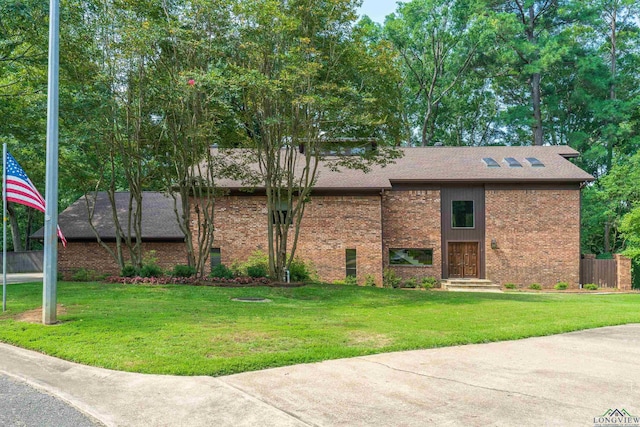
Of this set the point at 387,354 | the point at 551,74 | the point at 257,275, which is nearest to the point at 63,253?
the point at 257,275

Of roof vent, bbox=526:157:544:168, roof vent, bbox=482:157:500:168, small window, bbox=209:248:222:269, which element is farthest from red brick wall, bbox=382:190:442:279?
small window, bbox=209:248:222:269

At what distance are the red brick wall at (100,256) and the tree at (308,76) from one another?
8.46m

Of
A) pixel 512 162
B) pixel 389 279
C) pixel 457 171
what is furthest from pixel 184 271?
pixel 512 162

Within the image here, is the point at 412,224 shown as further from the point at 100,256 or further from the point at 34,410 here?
the point at 34,410

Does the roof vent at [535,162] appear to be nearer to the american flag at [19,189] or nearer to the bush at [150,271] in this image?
the bush at [150,271]

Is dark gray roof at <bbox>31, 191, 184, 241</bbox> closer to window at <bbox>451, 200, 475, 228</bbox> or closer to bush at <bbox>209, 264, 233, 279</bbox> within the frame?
bush at <bbox>209, 264, 233, 279</bbox>

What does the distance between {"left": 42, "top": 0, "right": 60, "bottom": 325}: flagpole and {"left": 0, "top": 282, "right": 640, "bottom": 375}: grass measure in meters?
0.47

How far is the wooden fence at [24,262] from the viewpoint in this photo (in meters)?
30.2

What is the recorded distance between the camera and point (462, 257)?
22.7m

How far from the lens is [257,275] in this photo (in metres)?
16.5

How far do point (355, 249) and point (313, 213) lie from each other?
2473 millimetres

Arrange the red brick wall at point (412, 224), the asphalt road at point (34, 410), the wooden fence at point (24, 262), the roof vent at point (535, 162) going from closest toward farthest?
the asphalt road at point (34, 410) → the red brick wall at point (412, 224) → the roof vent at point (535, 162) → the wooden fence at point (24, 262)

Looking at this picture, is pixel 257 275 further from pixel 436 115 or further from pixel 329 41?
pixel 436 115

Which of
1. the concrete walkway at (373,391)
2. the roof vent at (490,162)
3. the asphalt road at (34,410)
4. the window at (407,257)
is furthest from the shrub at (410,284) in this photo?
the asphalt road at (34,410)
